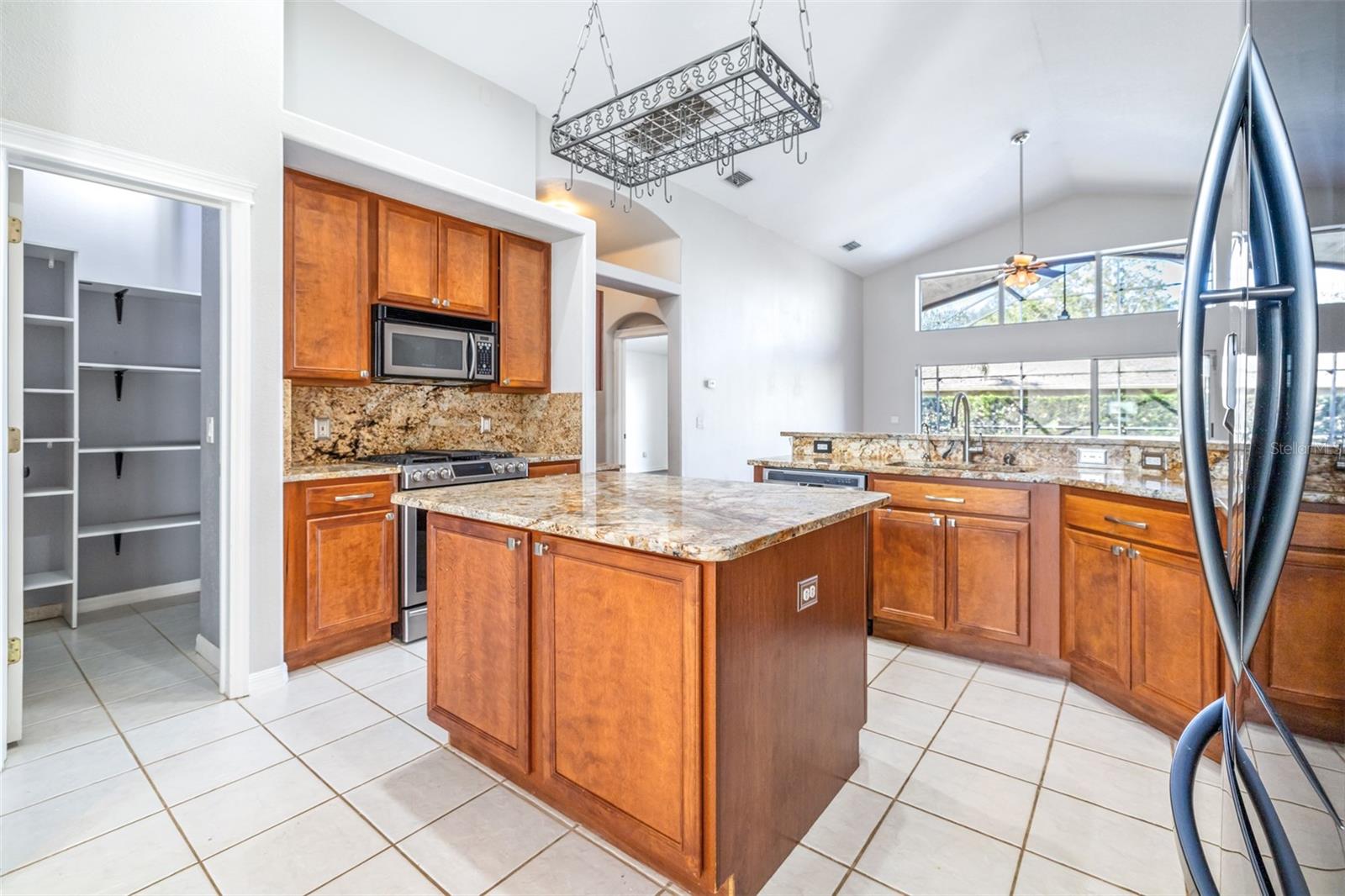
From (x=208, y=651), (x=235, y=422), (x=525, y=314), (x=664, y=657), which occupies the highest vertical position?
(x=525, y=314)

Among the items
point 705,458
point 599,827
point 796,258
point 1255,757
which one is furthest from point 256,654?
point 796,258

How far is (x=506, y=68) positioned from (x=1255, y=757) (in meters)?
4.39

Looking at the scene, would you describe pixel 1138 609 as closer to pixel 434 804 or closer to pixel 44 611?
pixel 434 804

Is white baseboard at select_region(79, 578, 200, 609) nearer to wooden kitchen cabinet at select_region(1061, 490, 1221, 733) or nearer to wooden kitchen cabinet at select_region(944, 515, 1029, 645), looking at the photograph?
wooden kitchen cabinet at select_region(944, 515, 1029, 645)

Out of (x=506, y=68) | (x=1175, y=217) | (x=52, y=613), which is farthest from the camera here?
(x=1175, y=217)

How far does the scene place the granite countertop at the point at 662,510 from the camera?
1.35 metres

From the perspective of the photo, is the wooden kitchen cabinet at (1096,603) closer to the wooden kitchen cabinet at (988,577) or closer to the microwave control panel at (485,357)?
the wooden kitchen cabinet at (988,577)

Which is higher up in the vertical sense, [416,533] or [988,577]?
[416,533]

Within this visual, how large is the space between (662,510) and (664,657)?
0.43 meters

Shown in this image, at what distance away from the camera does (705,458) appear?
232 inches

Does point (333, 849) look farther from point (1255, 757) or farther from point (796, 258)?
point (796, 258)

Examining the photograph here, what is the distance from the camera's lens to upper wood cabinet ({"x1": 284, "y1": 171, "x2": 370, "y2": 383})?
2.95 meters

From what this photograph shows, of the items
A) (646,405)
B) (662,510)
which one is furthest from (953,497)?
(646,405)

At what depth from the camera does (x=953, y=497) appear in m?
2.84
